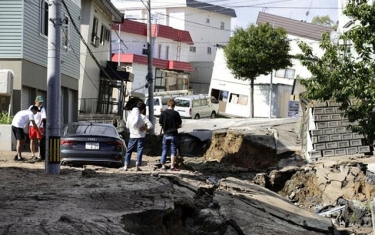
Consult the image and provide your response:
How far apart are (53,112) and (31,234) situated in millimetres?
7367

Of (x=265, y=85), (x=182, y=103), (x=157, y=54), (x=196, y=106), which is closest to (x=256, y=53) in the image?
(x=196, y=106)

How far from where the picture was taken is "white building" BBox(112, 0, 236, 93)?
2660 inches

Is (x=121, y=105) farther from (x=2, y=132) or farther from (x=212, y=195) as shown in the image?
(x=212, y=195)

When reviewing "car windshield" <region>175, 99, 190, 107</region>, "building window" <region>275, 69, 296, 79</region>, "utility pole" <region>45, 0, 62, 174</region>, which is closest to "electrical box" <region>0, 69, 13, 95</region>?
"utility pole" <region>45, 0, 62, 174</region>

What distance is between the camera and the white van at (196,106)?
47.4 meters

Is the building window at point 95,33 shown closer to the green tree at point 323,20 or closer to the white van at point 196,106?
the white van at point 196,106

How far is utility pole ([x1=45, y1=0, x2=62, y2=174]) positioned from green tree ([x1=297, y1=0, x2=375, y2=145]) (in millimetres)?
5674

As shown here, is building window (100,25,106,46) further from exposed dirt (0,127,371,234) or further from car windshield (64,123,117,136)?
car windshield (64,123,117,136)

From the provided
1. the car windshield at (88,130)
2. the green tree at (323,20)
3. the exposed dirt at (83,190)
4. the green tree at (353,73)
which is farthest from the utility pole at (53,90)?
the green tree at (323,20)

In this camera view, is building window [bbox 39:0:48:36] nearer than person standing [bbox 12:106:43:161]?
No

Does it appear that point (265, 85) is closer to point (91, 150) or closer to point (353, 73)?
point (91, 150)

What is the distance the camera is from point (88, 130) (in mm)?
17609

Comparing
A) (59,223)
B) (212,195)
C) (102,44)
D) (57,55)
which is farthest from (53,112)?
(102,44)

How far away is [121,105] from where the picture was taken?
3909 centimetres
